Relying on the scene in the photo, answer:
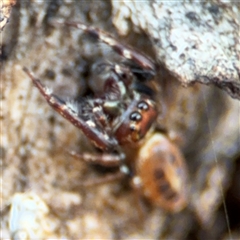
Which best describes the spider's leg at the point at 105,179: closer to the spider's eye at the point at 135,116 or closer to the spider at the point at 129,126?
the spider at the point at 129,126

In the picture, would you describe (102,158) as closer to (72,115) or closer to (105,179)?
(105,179)

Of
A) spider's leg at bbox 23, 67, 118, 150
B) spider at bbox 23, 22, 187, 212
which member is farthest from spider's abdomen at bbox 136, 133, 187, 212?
spider's leg at bbox 23, 67, 118, 150

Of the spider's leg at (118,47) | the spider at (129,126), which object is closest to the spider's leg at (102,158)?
the spider at (129,126)

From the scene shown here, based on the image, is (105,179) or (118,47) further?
(105,179)

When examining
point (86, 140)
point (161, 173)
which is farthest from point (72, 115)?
point (161, 173)

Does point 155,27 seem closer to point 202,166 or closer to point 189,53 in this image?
point 189,53

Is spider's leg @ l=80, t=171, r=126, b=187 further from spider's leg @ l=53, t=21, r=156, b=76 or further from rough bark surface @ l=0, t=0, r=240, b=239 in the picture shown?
spider's leg @ l=53, t=21, r=156, b=76

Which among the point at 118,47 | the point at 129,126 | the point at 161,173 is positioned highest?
the point at 118,47
